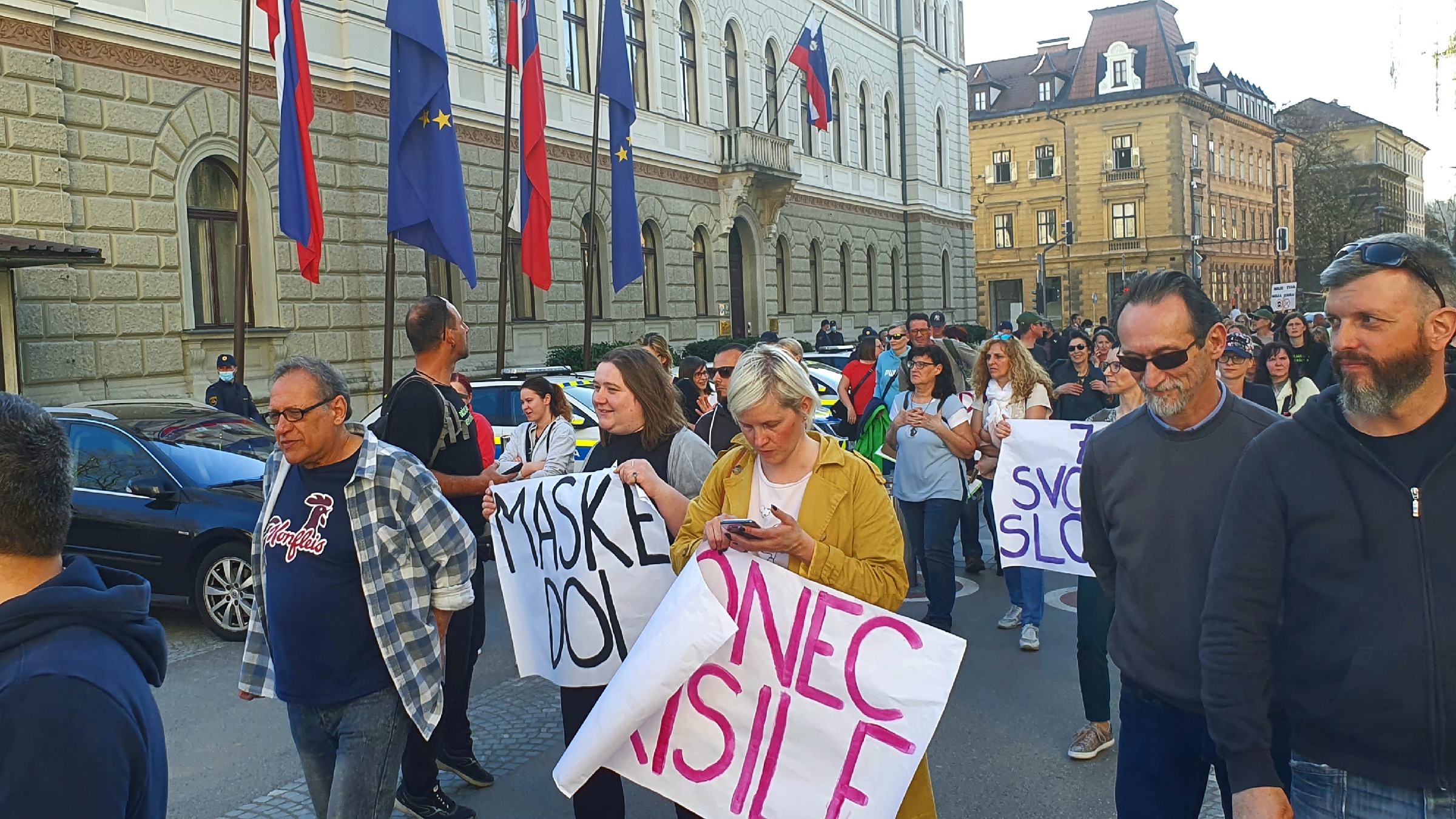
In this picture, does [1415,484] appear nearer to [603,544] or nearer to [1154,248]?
[603,544]

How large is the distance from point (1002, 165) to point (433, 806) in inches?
2827

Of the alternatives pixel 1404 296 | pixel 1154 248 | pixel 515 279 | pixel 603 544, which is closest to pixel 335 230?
pixel 515 279

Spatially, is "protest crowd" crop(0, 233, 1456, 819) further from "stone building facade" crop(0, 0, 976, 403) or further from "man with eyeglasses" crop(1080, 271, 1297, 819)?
"stone building facade" crop(0, 0, 976, 403)

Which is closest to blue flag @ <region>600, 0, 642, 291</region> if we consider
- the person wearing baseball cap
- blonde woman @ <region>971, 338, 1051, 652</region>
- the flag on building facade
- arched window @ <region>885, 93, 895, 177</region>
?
the flag on building facade

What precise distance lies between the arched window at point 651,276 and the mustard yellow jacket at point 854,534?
920 inches

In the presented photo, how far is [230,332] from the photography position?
1669cm

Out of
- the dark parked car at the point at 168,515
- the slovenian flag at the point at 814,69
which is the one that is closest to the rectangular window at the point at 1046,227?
the slovenian flag at the point at 814,69

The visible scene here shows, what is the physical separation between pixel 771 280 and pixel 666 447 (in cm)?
2849

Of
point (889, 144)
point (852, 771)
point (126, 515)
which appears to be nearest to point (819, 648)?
point (852, 771)

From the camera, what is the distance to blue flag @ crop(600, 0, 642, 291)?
18062mm

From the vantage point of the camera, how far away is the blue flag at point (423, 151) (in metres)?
14.3

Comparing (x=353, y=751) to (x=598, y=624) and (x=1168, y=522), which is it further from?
(x=1168, y=522)

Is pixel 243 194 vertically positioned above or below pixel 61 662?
above

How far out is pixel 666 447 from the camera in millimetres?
4188
